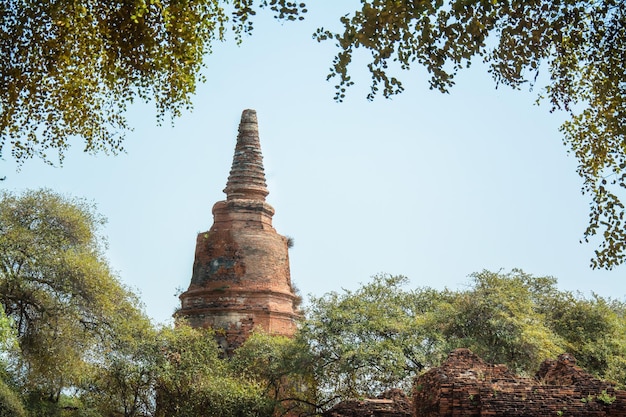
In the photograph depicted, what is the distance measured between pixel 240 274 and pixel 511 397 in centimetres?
1585

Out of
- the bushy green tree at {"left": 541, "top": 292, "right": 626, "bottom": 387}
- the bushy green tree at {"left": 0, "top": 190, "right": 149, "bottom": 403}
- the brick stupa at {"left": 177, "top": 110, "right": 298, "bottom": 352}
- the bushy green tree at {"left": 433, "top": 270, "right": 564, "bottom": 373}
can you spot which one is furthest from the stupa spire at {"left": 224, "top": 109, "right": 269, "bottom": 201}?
the bushy green tree at {"left": 541, "top": 292, "right": 626, "bottom": 387}

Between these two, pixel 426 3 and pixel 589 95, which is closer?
pixel 426 3

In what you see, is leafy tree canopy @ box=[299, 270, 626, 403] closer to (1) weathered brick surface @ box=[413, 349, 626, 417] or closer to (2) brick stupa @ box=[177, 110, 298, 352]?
(2) brick stupa @ box=[177, 110, 298, 352]

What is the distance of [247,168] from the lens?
28750mm

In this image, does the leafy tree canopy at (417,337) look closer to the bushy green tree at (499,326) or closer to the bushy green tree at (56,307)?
the bushy green tree at (499,326)

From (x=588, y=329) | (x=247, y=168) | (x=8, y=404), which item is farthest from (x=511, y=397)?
(x=247, y=168)

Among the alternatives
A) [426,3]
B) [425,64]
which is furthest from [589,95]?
[426,3]

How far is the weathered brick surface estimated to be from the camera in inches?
426

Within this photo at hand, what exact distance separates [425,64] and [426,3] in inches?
28.4

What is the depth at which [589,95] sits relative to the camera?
8203 mm

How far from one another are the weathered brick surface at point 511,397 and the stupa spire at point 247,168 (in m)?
17.4

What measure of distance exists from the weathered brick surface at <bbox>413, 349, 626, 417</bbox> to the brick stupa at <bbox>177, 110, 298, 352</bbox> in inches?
555

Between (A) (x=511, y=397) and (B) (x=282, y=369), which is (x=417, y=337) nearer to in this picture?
(B) (x=282, y=369)

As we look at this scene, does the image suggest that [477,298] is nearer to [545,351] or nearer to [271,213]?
[545,351]
